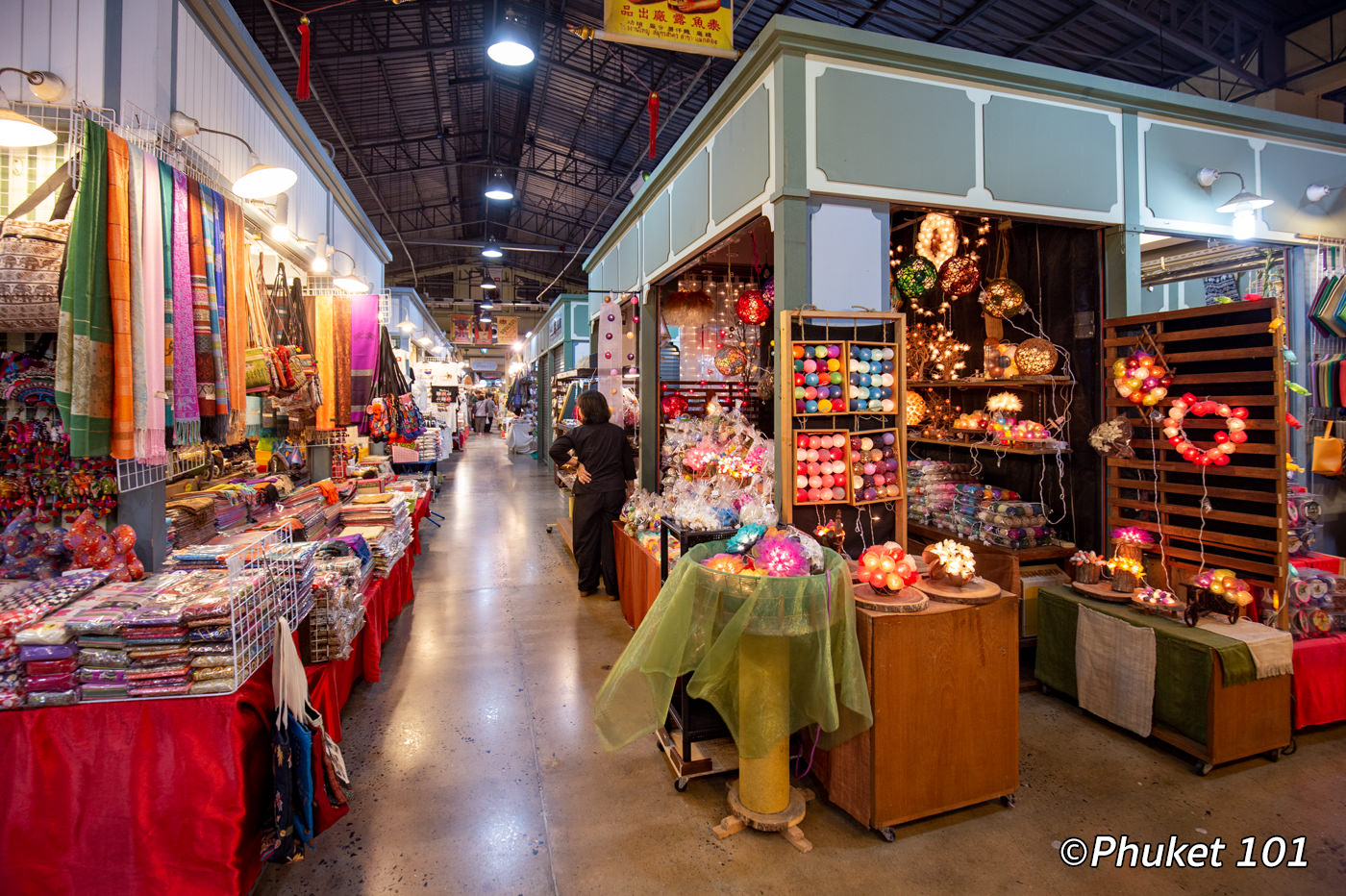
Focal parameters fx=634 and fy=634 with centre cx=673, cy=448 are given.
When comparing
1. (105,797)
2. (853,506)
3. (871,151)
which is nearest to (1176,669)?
(853,506)

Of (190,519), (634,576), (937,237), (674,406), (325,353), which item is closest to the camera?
(190,519)

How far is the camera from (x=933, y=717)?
8.21 feet

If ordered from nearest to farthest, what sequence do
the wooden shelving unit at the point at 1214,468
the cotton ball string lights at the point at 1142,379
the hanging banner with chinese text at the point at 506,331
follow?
the wooden shelving unit at the point at 1214,468 → the cotton ball string lights at the point at 1142,379 → the hanging banner with chinese text at the point at 506,331

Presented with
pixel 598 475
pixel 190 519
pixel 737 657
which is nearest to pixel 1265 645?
pixel 737 657

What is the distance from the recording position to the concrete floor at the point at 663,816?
2.25 m

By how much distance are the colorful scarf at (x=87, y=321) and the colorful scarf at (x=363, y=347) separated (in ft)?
10.6

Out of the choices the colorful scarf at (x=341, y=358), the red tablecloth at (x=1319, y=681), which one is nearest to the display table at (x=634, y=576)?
the colorful scarf at (x=341, y=358)

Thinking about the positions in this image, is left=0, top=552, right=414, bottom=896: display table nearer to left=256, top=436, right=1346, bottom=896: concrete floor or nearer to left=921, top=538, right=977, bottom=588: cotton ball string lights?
left=256, top=436, right=1346, bottom=896: concrete floor

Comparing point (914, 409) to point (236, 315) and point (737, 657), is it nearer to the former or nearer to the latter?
point (737, 657)

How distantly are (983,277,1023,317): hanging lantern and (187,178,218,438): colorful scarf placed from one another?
459 cm

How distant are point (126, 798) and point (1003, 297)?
5.16 meters

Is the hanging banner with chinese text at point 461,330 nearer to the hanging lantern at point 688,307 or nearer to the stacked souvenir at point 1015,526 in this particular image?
the hanging lantern at point 688,307

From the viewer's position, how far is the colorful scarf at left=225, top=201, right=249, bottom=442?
2.87m

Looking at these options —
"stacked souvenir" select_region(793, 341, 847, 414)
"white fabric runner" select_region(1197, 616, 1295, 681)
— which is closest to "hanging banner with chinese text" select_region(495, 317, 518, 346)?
"stacked souvenir" select_region(793, 341, 847, 414)
